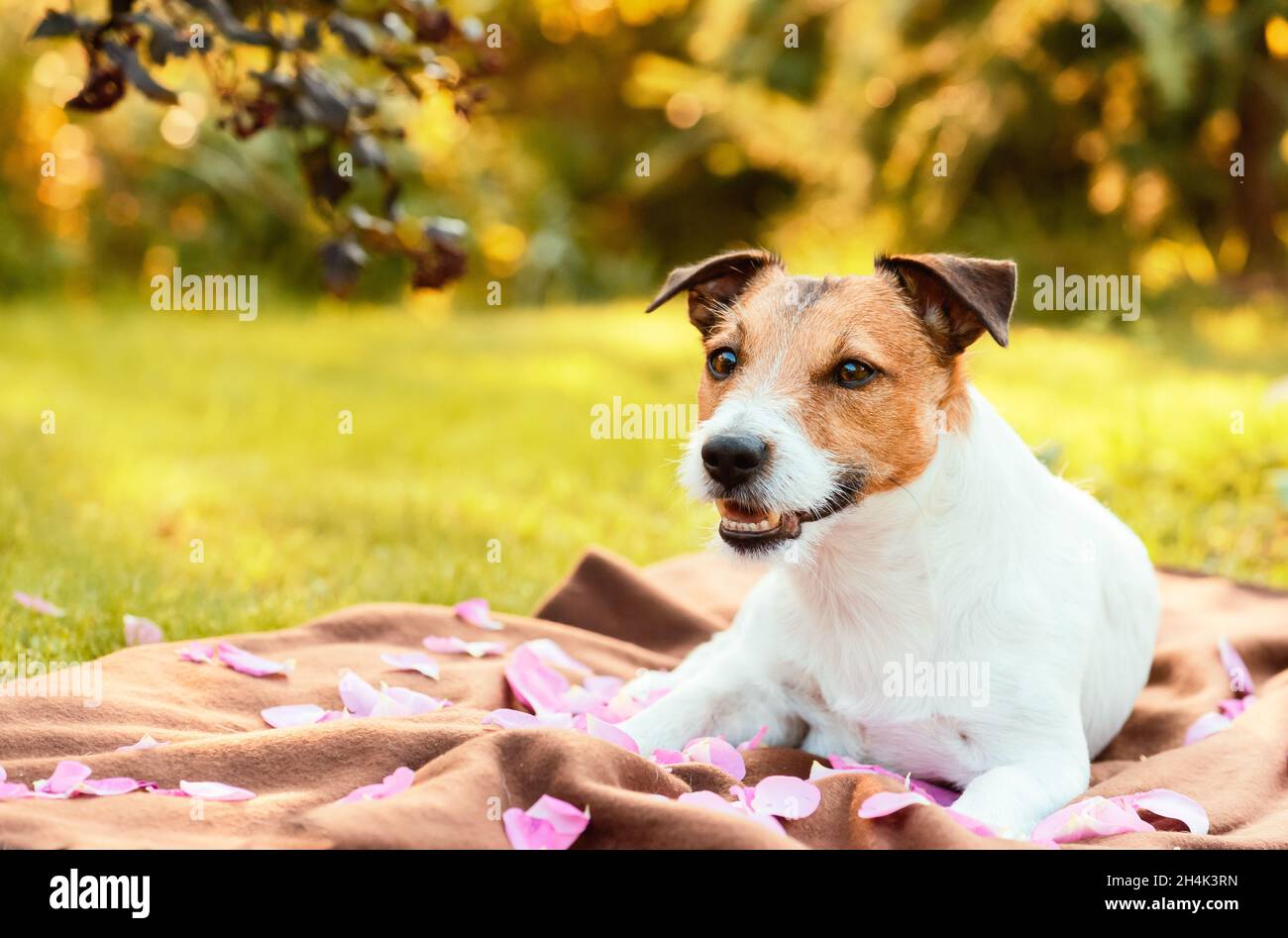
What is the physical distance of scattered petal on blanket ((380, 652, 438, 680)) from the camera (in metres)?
4.28

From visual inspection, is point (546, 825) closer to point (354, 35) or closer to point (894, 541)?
point (894, 541)

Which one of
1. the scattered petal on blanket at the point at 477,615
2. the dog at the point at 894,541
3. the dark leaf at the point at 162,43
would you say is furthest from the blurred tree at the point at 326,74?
the scattered petal on blanket at the point at 477,615

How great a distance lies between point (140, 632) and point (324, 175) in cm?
169

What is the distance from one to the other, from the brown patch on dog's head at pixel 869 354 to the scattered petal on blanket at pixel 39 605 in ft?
8.11

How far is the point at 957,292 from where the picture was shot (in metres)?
3.40

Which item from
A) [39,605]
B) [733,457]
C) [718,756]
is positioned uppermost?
[733,457]

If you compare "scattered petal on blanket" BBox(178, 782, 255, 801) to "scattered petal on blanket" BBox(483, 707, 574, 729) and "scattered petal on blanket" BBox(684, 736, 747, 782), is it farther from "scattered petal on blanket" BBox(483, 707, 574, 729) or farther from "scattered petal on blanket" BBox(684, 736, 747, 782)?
"scattered petal on blanket" BBox(684, 736, 747, 782)

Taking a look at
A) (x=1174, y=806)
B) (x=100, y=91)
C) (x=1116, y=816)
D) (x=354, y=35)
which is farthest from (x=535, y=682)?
(x=100, y=91)

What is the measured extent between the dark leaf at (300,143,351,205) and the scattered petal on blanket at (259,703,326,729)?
1585 mm

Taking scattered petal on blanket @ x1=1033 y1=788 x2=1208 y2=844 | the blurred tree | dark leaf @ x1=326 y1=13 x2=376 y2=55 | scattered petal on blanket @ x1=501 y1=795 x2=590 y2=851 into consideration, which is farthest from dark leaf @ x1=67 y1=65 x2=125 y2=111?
scattered petal on blanket @ x1=1033 y1=788 x2=1208 y2=844

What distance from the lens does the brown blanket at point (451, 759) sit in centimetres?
280

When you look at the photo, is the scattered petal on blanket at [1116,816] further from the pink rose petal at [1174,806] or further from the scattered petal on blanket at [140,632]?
the scattered petal on blanket at [140,632]

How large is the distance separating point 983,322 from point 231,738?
7.14 ft

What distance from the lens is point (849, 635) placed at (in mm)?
3621
